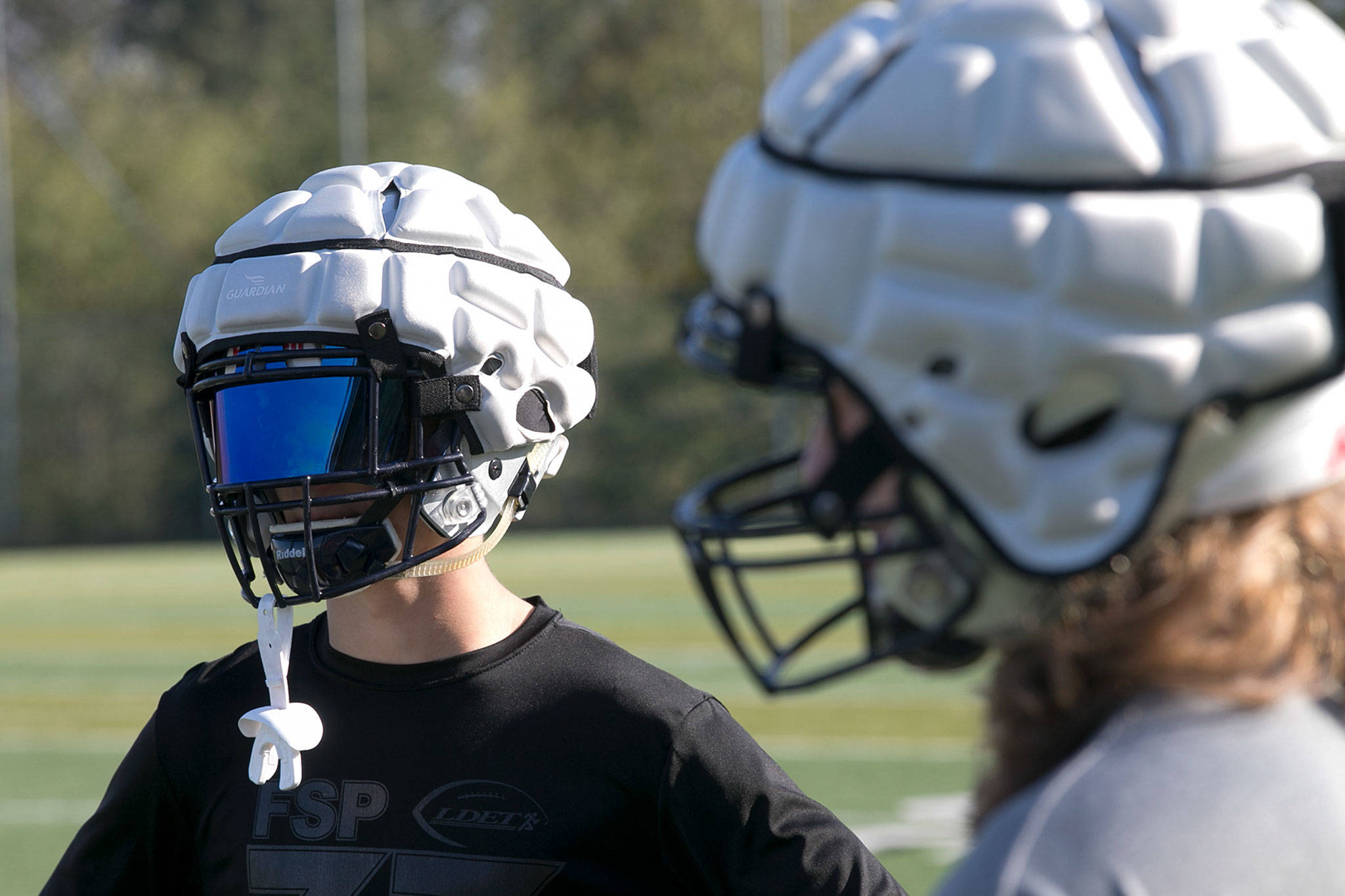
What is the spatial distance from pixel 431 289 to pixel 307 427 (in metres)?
0.25

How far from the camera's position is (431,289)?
91.4 inches

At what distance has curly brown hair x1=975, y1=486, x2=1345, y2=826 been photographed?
1279mm

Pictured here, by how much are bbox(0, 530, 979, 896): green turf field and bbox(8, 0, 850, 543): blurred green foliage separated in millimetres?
4805

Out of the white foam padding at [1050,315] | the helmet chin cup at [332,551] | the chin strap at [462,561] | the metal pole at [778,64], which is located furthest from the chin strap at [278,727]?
the metal pole at [778,64]

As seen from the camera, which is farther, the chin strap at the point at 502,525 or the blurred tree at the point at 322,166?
the blurred tree at the point at 322,166

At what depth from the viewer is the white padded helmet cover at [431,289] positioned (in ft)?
7.53

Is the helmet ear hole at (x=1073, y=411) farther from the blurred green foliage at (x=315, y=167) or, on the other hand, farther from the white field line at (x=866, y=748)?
the blurred green foliage at (x=315, y=167)

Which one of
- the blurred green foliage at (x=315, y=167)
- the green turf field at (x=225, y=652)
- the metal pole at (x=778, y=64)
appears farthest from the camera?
the blurred green foliage at (x=315, y=167)

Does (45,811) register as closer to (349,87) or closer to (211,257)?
(211,257)

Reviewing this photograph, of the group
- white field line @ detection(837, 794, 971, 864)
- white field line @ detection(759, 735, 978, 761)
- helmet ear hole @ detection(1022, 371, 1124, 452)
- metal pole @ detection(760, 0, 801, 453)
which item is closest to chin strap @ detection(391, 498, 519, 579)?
helmet ear hole @ detection(1022, 371, 1124, 452)

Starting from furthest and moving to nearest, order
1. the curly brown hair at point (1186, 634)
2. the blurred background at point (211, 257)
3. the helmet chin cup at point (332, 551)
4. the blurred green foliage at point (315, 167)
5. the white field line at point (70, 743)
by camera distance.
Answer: the blurred green foliage at point (315, 167) < the blurred background at point (211, 257) < the white field line at point (70, 743) < the helmet chin cup at point (332, 551) < the curly brown hair at point (1186, 634)

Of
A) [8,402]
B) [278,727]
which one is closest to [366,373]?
[278,727]

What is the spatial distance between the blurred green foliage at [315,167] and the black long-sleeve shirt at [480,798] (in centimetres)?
1832

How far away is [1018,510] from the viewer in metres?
1.45
